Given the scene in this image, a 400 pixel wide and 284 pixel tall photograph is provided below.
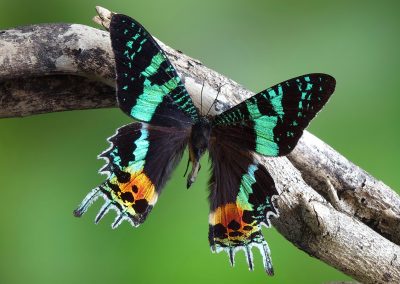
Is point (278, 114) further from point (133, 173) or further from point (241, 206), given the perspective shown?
point (133, 173)

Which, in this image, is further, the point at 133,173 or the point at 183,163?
the point at 183,163

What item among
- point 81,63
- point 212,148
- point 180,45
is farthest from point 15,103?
point 180,45

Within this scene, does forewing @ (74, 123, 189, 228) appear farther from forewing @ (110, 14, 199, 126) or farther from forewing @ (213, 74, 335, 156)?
forewing @ (213, 74, 335, 156)

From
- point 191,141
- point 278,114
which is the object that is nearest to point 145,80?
point 191,141

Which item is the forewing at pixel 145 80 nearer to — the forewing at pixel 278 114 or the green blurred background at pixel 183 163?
the forewing at pixel 278 114

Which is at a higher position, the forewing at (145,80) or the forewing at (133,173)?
the forewing at (145,80)

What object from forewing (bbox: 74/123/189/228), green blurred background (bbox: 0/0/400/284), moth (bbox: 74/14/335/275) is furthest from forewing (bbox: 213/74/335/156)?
green blurred background (bbox: 0/0/400/284)

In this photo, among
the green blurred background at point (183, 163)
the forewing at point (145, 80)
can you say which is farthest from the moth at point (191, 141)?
the green blurred background at point (183, 163)
